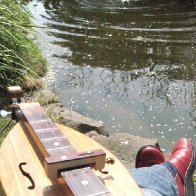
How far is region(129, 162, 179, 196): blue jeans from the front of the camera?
90.3 inches

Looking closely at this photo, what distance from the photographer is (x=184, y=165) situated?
287 centimetres

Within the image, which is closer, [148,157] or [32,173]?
[32,173]

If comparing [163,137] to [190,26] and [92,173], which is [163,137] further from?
[190,26]

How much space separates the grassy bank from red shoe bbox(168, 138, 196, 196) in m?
2.12

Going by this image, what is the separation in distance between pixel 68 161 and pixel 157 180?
697mm

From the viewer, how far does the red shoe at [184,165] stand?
2594 mm

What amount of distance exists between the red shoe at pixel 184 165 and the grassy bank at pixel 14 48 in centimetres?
212

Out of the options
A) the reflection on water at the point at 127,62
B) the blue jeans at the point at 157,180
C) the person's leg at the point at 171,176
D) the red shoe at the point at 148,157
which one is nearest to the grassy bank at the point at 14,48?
the reflection on water at the point at 127,62

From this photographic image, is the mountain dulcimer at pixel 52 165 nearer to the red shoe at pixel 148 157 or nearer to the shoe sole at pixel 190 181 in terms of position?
the shoe sole at pixel 190 181

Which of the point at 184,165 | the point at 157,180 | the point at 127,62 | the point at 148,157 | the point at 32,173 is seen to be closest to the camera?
the point at 32,173

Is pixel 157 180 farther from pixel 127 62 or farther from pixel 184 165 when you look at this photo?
pixel 127 62

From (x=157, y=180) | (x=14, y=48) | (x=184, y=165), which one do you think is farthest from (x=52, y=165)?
(x=14, y=48)

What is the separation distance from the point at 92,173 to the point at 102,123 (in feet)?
9.05

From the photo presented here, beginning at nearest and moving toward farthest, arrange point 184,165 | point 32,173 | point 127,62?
point 32,173 → point 184,165 → point 127,62
